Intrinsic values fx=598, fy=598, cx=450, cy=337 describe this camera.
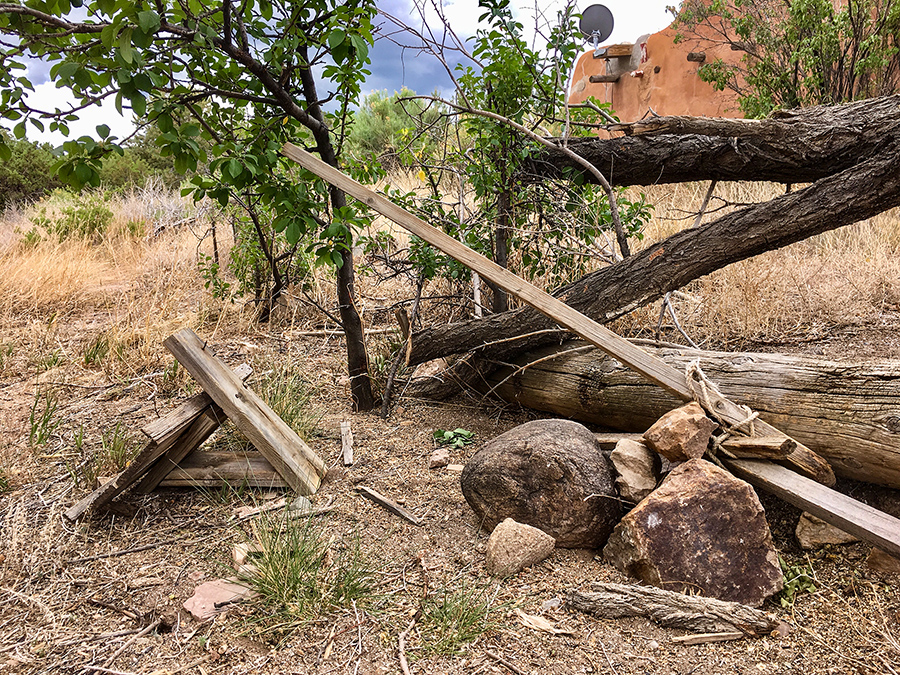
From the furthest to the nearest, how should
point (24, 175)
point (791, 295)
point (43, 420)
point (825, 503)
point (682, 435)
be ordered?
1. point (24, 175)
2. point (791, 295)
3. point (43, 420)
4. point (682, 435)
5. point (825, 503)

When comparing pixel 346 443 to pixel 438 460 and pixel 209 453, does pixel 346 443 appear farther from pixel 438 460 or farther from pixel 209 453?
pixel 209 453

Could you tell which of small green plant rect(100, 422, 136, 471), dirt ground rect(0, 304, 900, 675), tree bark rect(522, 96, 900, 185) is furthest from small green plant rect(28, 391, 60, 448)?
tree bark rect(522, 96, 900, 185)

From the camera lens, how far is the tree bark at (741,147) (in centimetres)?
354

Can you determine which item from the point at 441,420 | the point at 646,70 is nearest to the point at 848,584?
the point at 441,420

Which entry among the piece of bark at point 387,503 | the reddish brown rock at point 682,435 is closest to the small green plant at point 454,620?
the piece of bark at point 387,503

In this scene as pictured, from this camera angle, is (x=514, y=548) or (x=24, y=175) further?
(x=24, y=175)

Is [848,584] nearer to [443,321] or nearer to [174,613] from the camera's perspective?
[174,613]

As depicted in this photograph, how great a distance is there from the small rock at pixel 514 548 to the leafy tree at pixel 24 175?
16478 millimetres

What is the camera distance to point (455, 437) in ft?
11.6

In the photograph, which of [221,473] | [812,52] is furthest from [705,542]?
[812,52]

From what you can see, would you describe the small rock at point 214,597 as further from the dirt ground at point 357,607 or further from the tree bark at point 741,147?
the tree bark at point 741,147

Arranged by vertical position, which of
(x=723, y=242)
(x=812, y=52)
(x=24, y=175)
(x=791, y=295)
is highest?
(x=812, y=52)

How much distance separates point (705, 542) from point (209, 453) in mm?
2328

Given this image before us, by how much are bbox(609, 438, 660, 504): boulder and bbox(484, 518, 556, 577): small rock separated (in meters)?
0.39
